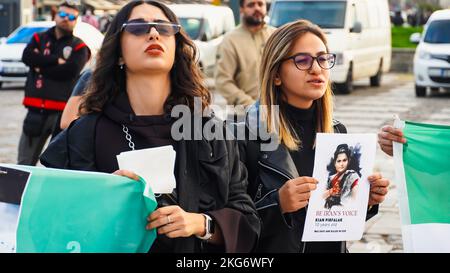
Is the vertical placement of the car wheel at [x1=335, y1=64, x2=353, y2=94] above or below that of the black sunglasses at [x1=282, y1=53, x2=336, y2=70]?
below

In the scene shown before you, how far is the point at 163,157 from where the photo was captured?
3332mm

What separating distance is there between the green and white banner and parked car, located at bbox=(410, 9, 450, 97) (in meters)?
16.6

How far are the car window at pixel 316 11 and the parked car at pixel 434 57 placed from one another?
1.78m

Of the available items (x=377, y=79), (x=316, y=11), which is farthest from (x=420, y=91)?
(x=377, y=79)

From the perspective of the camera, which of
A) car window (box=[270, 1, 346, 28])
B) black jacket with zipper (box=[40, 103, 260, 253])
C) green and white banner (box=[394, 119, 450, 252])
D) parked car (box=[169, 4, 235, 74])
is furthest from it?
parked car (box=[169, 4, 235, 74])

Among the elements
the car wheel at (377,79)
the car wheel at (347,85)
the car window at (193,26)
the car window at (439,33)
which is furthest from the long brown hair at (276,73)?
the car wheel at (377,79)

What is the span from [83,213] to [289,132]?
3.42 ft

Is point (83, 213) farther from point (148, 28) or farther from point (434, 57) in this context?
point (434, 57)

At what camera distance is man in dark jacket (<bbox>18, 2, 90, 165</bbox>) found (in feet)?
27.3

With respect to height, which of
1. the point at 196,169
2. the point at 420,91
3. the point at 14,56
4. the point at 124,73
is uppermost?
→ the point at 124,73

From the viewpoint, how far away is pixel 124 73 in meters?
3.70

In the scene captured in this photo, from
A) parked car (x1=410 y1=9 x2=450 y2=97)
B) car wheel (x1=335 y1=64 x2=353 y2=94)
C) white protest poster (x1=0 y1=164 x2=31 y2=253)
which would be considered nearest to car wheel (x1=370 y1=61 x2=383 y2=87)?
car wheel (x1=335 y1=64 x2=353 y2=94)

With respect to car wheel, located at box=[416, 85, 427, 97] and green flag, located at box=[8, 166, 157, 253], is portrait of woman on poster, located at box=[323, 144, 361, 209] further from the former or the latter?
car wheel, located at box=[416, 85, 427, 97]
